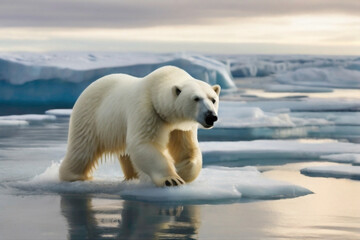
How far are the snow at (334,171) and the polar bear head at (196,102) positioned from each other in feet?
7.10

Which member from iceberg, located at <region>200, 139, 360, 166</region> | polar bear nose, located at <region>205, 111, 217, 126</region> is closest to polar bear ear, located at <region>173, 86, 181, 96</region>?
polar bear nose, located at <region>205, 111, 217, 126</region>

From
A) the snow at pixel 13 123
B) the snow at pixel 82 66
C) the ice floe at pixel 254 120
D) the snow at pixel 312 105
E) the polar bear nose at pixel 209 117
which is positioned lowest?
the snow at pixel 13 123

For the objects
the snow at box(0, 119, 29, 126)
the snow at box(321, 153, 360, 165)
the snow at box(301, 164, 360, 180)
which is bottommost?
the snow at box(0, 119, 29, 126)

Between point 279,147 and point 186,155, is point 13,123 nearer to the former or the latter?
point 279,147

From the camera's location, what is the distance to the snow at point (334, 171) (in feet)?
22.6

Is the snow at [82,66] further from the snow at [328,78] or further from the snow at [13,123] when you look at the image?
the snow at [328,78]

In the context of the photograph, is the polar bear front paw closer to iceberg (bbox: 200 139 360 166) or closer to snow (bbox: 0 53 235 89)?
iceberg (bbox: 200 139 360 166)

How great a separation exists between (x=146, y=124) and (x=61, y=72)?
15720mm

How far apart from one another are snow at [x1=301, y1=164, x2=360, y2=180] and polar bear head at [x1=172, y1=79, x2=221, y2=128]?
2.16 metres

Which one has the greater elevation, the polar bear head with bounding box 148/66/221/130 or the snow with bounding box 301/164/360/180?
the polar bear head with bounding box 148/66/221/130

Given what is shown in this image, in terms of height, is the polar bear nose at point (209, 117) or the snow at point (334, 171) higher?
the polar bear nose at point (209, 117)

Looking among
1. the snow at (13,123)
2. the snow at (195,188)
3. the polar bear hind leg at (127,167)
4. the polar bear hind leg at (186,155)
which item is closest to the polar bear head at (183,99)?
the polar bear hind leg at (186,155)

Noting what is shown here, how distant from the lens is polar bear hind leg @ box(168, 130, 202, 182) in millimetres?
5562

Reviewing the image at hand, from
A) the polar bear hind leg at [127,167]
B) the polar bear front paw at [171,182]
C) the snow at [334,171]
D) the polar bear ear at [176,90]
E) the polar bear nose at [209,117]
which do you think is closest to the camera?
the polar bear nose at [209,117]
